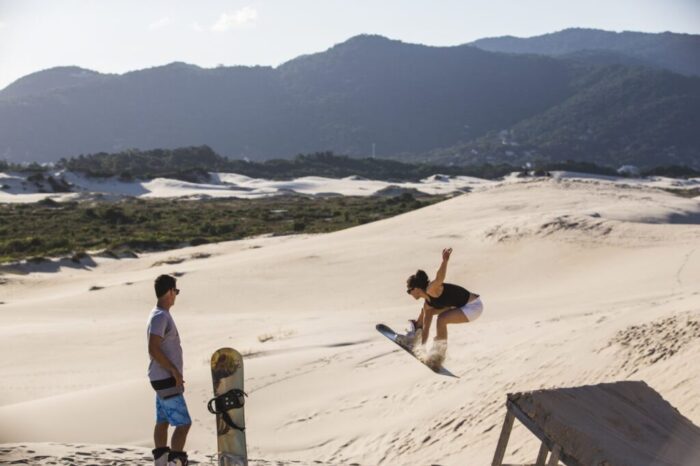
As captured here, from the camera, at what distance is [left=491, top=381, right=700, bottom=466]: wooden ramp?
5051 millimetres

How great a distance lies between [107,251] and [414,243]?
11.2 meters

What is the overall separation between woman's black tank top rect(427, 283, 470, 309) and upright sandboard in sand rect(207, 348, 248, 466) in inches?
129

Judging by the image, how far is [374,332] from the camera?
12.7m

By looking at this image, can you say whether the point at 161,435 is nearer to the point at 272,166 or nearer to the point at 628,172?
the point at 628,172

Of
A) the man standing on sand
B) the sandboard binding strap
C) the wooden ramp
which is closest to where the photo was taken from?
the wooden ramp

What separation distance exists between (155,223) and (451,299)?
106 feet

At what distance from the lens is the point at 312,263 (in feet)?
72.8

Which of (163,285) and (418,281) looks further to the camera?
(418,281)

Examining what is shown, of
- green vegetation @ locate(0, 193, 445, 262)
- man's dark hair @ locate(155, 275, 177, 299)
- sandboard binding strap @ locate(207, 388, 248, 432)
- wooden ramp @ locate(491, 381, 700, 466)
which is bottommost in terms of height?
green vegetation @ locate(0, 193, 445, 262)

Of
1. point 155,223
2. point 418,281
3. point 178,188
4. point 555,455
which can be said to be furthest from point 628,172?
point 555,455

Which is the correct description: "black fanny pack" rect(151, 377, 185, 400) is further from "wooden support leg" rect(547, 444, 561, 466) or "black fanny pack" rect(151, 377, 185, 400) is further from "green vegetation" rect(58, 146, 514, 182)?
"green vegetation" rect(58, 146, 514, 182)

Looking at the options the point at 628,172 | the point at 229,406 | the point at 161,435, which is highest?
the point at 229,406

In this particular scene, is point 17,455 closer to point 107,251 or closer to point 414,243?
point 414,243

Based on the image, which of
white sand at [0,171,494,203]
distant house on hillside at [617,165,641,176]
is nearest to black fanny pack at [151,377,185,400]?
white sand at [0,171,494,203]
